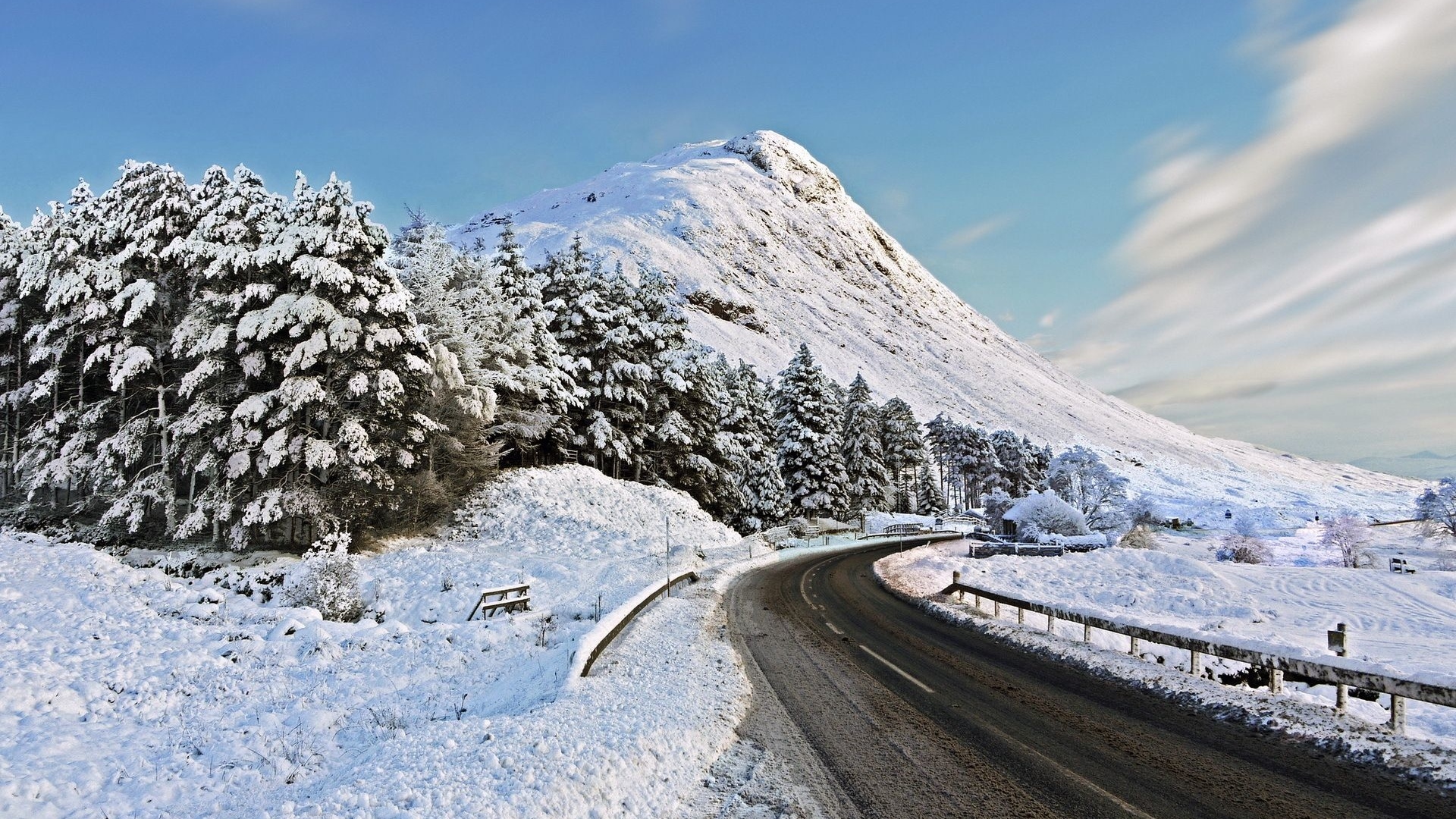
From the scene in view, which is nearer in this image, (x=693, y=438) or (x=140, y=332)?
(x=140, y=332)

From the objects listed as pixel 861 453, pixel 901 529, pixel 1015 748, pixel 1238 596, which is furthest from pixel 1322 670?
pixel 901 529

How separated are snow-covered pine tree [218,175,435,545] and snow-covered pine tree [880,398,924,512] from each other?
6209cm

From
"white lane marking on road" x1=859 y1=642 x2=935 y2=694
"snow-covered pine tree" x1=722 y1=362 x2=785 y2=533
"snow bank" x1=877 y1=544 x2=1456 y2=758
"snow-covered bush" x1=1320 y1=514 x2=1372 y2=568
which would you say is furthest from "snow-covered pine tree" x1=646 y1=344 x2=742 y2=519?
"snow-covered bush" x1=1320 y1=514 x2=1372 y2=568

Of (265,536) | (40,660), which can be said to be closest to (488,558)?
(265,536)

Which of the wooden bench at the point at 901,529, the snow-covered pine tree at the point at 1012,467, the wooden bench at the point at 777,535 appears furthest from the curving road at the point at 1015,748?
the snow-covered pine tree at the point at 1012,467

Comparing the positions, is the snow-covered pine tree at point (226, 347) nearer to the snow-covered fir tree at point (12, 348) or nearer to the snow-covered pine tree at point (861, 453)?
the snow-covered fir tree at point (12, 348)

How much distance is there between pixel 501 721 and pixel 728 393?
41788 millimetres

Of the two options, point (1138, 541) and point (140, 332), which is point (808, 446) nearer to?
point (1138, 541)

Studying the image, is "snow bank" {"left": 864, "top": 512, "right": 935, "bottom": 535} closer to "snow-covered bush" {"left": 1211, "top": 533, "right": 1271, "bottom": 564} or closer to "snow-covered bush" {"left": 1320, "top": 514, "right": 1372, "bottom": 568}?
"snow-covered bush" {"left": 1211, "top": 533, "right": 1271, "bottom": 564}

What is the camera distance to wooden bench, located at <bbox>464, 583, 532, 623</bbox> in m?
16.1

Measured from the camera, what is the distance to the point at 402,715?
30.1 feet

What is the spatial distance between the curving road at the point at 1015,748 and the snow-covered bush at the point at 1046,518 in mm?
36971

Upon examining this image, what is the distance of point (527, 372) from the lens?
32.0m

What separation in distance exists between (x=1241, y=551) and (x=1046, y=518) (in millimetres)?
13045
